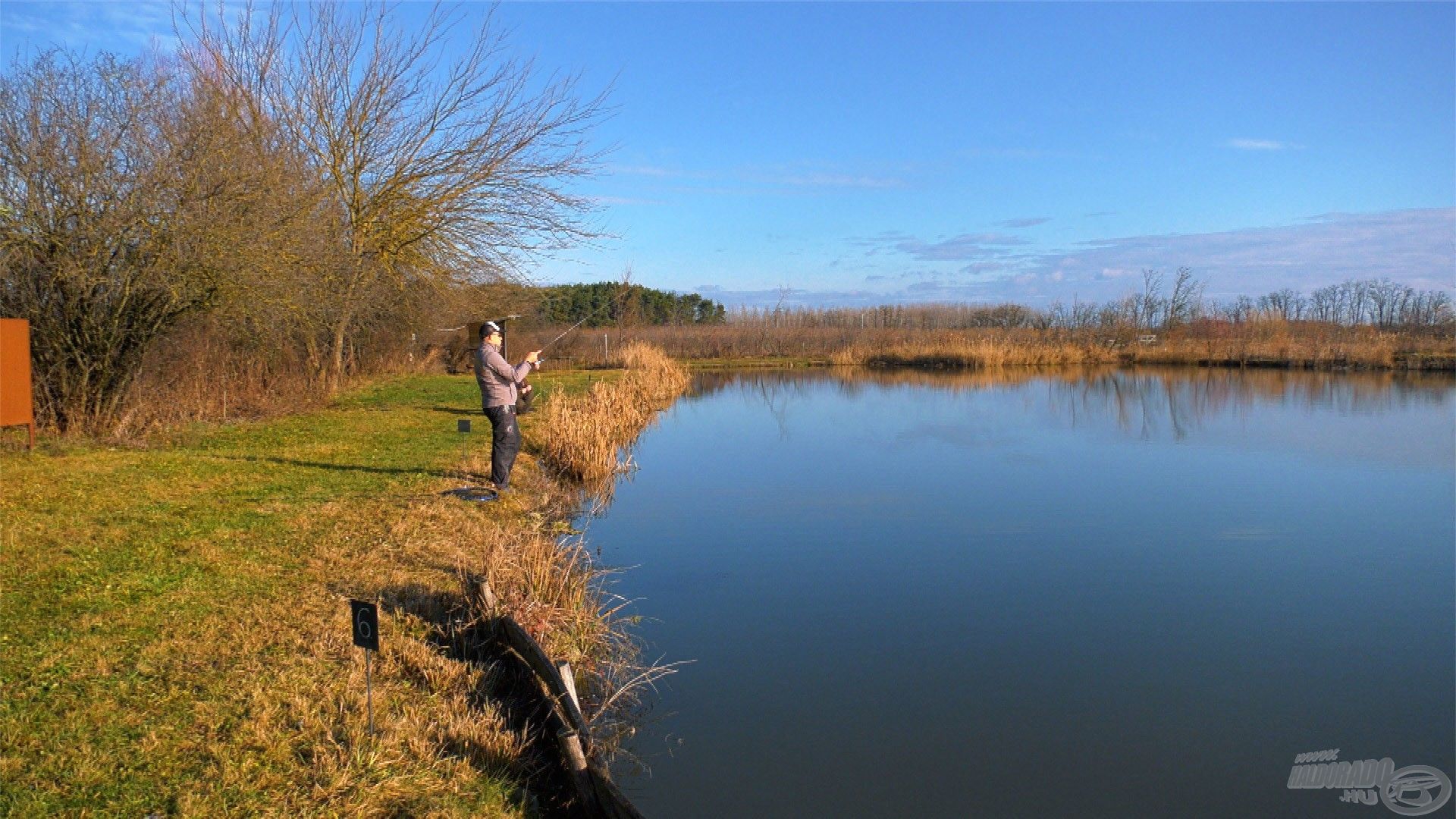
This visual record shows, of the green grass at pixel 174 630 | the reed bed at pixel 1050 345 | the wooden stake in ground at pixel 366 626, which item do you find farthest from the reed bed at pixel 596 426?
the reed bed at pixel 1050 345

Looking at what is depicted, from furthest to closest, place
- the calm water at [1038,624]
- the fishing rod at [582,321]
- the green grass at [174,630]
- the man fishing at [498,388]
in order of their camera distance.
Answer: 1. the fishing rod at [582,321]
2. the man fishing at [498,388]
3. the calm water at [1038,624]
4. the green grass at [174,630]

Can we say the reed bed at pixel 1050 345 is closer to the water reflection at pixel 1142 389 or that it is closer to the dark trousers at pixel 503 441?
the water reflection at pixel 1142 389

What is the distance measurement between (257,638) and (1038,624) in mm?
4671

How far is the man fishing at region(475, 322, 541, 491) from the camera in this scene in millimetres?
9078

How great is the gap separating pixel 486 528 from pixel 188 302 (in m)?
5.86

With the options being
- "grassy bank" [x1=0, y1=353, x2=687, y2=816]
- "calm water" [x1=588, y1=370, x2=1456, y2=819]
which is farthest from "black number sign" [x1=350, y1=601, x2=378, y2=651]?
"calm water" [x1=588, y1=370, x2=1456, y2=819]

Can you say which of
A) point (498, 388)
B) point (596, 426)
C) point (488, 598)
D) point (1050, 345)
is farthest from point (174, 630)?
point (1050, 345)

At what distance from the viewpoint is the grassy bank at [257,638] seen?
12.8ft

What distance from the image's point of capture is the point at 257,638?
17.1 feet

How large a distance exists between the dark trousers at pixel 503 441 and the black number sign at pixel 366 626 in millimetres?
5032

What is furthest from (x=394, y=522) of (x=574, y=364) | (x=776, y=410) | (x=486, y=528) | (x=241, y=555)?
(x=574, y=364)

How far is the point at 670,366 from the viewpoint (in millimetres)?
28703

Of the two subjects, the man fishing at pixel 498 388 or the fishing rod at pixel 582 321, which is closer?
the man fishing at pixel 498 388

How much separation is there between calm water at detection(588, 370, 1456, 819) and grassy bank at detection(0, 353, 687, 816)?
863 mm
